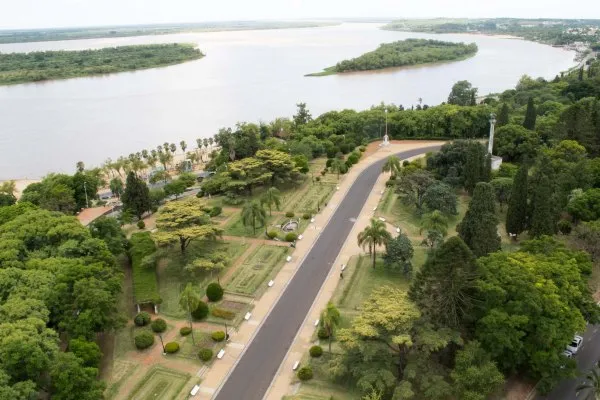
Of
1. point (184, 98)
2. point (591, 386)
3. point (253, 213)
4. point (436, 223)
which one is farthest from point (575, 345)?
point (184, 98)

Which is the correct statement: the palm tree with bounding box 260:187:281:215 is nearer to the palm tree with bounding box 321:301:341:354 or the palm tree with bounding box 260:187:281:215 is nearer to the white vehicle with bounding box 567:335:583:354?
the palm tree with bounding box 321:301:341:354

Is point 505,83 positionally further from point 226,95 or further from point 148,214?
point 148,214

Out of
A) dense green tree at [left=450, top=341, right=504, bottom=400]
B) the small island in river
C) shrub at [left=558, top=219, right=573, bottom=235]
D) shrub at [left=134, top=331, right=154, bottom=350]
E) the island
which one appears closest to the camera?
dense green tree at [left=450, top=341, right=504, bottom=400]

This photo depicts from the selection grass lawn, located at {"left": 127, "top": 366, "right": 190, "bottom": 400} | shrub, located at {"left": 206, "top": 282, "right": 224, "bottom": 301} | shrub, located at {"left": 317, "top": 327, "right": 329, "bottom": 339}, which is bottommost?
grass lawn, located at {"left": 127, "top": 366, "right": 190, "bottom": 400}

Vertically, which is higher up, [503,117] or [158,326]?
[503,117]

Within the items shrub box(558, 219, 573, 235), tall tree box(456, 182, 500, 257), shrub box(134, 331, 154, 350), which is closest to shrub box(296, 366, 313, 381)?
shrub box(134, 331, 154, 350)

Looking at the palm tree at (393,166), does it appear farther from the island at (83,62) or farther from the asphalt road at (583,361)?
the island at (83,62)

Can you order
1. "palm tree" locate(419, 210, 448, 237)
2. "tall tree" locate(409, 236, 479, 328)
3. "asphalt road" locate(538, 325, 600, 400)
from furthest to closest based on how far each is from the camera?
1. "palm tree" locate(419, 210, 448, 237)
2. "tall tree" locate(409, 236, 479, 328)
3. "asphalt road" locate(538, 325, 600, 400)

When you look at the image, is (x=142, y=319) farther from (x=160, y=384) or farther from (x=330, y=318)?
(x=330, y=318)
